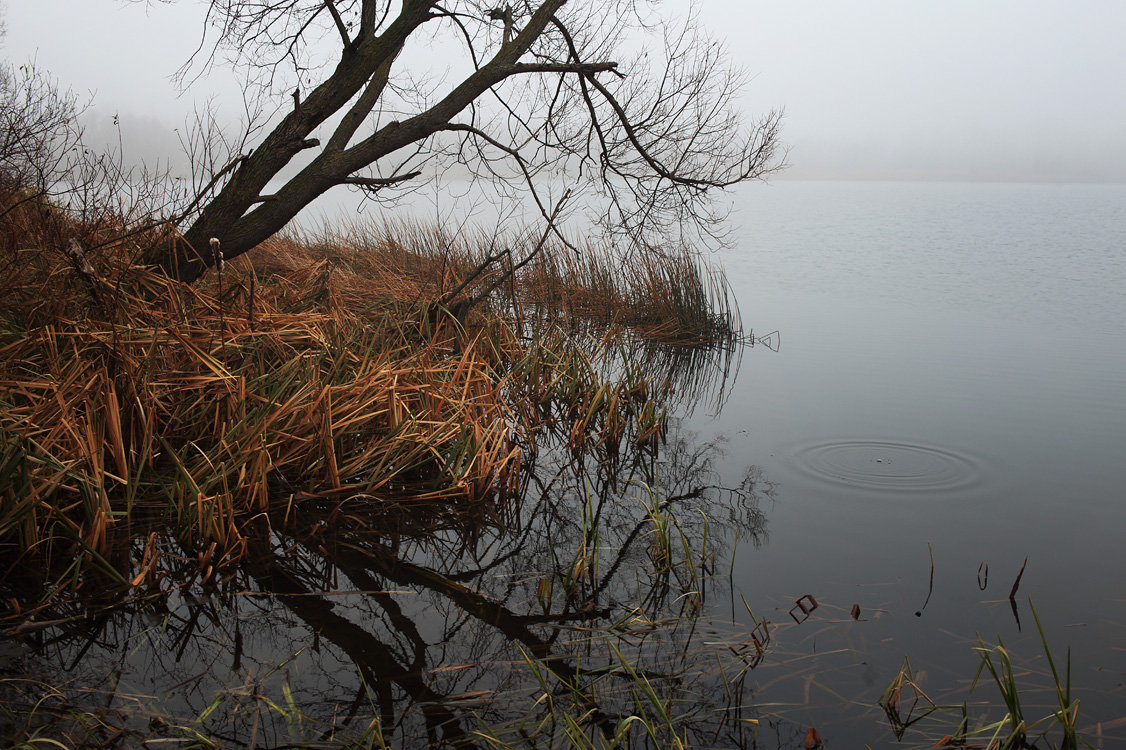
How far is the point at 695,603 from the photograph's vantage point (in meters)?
2.52

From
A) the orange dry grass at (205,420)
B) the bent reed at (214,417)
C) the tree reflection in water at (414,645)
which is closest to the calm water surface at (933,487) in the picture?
the tree reflection in water at (414,645)

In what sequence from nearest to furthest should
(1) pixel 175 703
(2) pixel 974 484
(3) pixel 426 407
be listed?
(1) pixel 175 703
(3) pixel 426 407
(2) pixel 974 484

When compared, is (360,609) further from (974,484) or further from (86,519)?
(974,484)

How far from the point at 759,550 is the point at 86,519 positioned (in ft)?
8.15

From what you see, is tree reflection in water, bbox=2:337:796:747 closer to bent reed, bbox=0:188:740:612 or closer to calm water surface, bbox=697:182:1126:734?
bent reed, bbox=0:188:740:612

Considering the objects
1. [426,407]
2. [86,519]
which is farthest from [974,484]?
[86,519]

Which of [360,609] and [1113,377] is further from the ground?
[1113,377]

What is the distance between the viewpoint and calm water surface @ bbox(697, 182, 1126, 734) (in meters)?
2.26

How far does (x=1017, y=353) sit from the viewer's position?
721 centimetres

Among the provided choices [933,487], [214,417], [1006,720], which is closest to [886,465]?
[933,487]

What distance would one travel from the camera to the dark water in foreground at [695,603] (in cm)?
190

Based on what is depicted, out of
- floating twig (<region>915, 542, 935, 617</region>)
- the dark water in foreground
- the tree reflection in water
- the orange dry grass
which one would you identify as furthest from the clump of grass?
the orange dry grass

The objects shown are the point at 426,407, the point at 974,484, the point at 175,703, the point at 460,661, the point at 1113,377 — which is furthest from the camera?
the point at 1113,377

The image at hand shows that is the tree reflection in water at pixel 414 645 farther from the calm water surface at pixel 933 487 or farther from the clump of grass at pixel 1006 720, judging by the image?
the clump of grass at pixel 1006 720
